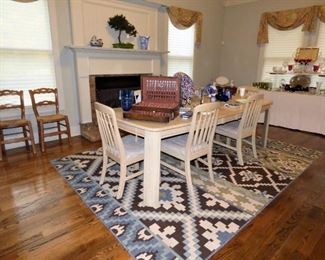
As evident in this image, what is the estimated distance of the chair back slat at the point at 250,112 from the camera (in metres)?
2.59

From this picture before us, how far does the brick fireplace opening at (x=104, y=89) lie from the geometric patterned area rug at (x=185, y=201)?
786mm

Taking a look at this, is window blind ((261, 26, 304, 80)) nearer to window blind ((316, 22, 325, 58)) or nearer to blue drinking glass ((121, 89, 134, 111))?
window blind ((316, 22, 325, 58))

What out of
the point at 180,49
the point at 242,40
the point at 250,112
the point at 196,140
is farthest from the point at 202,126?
the point at 242,40

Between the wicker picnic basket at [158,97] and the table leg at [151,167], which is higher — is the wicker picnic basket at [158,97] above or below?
above

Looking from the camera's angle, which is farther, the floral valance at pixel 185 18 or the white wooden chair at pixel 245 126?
the floral valance at pixel 185 18

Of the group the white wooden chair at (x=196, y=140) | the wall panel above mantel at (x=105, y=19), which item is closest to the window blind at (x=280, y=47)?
the wall panel above mantel at (x=105, y=19)

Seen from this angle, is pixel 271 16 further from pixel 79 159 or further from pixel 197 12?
pixel 79 159

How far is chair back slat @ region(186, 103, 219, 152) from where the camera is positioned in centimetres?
191

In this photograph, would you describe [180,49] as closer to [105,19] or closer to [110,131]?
[105,19]

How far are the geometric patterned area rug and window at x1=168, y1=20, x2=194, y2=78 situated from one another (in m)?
2.79

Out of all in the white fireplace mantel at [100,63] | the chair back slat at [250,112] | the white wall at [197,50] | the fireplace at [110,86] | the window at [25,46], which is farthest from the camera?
the fireplace at [110,86]

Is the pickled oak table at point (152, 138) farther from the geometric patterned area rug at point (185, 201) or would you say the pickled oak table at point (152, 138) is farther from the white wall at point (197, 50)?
the white wall at point (197, 50)

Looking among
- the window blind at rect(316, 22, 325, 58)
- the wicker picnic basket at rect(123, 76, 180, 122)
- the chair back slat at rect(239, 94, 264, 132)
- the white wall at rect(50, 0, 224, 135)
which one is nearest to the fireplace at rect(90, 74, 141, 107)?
the white wall at rect(50, 0, 224, 135)

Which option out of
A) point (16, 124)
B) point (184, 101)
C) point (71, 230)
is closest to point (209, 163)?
point (184, 101)
